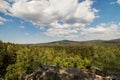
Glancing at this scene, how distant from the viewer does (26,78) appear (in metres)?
29.9

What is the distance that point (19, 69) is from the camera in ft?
281

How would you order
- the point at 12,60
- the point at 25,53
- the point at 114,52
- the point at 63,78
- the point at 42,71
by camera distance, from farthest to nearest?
the point at 12,60 → the point at 114,52 → the point at 25,53 → the point at 42,71 → the point at 63,78

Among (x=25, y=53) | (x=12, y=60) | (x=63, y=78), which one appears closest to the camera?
(x=63, y=78)

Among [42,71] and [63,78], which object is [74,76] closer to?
[63,78]

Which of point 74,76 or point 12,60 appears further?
point 12,60

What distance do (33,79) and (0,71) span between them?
84.8 metres

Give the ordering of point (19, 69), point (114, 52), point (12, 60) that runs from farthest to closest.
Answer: point (12, 60), point (114, 52), point (19, 69)

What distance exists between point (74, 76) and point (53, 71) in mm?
3115

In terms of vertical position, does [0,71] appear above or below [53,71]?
below

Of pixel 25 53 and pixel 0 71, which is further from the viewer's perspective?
pixel 0 71

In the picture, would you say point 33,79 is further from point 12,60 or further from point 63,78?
point 12,60

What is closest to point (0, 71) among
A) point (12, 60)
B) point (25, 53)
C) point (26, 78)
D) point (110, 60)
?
point (12, 60)

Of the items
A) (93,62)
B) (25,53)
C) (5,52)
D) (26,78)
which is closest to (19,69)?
(25,53)

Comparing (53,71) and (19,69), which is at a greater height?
(53,71)
